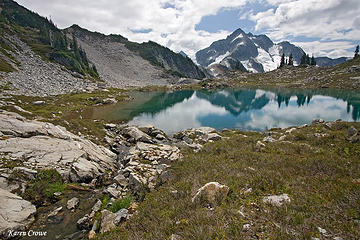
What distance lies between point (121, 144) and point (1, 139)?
481 inches

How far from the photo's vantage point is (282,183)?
7488 mm

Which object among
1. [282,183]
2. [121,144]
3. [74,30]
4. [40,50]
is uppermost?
[74,30]

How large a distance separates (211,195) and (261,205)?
72.3 inches

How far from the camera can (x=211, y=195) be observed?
22.5 feet

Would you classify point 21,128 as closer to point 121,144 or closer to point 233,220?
point 121,144

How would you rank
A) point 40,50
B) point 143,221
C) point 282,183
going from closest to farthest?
point 143,221, point 282,183, point 40,50

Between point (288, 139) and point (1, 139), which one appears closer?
point (1, 139)

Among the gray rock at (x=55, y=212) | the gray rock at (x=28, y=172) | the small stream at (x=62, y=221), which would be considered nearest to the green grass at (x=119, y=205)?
the small stream at (x=62, y=221)

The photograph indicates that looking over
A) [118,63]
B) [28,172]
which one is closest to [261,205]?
[28,172]

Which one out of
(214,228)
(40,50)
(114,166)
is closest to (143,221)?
(214,228)

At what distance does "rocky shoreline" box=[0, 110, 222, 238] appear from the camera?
8430mm

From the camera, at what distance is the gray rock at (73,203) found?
999cm

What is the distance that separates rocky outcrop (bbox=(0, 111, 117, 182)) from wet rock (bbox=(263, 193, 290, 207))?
41.1ft

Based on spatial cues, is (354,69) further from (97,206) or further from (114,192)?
(97,206)
